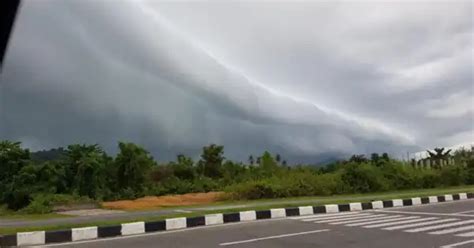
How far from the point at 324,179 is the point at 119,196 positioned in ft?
31.7

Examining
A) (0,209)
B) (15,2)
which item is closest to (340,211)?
(0,209)

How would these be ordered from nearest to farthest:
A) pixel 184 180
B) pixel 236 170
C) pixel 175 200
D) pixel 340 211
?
1. pixel 340 211
2. pixel 175 200
3. pixel 184 180
4. pixel 236 170

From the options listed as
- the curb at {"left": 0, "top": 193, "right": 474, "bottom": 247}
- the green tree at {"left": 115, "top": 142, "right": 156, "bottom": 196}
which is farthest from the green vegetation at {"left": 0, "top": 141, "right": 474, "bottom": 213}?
the curb at {"left": 0, "top": 193, "right": 474, "bottom": 247}

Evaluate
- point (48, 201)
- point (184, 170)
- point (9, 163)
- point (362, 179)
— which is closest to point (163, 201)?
point (48, 201)

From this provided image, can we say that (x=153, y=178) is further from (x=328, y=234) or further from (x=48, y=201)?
(x=328, y=234)

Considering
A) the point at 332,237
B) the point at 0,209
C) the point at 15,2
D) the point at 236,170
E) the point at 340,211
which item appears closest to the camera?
the point at 15,2

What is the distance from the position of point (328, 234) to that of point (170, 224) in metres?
3.79

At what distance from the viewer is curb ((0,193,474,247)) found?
34.0 feet

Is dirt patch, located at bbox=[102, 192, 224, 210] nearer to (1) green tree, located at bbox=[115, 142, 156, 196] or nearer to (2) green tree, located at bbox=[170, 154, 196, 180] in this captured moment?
(1) green tree, located at bbox=[115, 142, 156, 196]

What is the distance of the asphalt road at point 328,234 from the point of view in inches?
369

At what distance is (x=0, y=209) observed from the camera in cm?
2102

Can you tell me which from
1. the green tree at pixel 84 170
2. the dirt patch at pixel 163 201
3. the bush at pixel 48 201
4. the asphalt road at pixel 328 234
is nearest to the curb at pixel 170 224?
the asphalt road at pixel 328 234

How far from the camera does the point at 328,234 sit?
10695 millimetres

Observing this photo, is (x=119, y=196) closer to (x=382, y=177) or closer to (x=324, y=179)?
(x=324, y=179)
